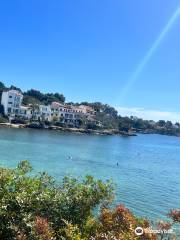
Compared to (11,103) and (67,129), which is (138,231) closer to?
(11,103)

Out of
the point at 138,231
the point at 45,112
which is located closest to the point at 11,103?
the point at 45,112

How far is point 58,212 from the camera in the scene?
11.8m

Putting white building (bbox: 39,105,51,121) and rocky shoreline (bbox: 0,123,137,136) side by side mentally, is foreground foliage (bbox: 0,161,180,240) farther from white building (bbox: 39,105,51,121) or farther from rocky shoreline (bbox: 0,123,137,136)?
white building (bbox: 39,105,51,121)

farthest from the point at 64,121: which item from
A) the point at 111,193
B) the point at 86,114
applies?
the point at 111,193

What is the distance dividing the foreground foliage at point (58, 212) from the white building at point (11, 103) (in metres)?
125

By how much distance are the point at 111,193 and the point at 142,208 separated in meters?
19.6

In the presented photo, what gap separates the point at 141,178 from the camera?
50031 millimetres

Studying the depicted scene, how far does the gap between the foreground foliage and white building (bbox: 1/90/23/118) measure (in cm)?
12474

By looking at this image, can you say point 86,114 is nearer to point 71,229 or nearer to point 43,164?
point 43,164

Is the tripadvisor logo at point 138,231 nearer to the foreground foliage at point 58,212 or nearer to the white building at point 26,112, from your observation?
the foreground foliage at point 58,212

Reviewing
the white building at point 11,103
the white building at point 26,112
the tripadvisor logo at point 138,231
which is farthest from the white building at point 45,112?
the tripadvisor logo at point 138,231

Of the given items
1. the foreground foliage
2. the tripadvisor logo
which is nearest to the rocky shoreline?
the foreground foliage

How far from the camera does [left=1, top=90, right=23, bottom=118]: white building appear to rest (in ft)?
447

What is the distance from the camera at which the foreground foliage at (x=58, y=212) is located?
999 centimetres
